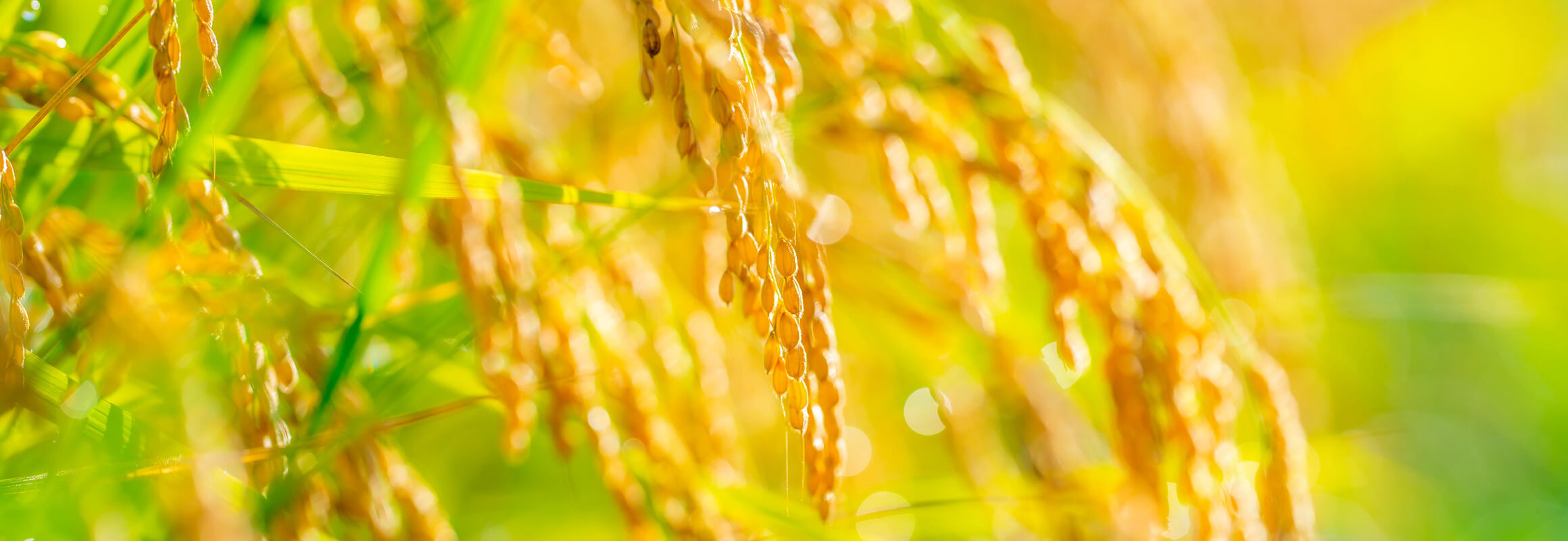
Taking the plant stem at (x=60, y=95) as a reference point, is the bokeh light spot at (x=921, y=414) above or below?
above

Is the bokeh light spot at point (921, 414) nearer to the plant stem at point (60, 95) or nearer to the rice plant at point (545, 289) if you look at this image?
the rice plant at point (545, 289)

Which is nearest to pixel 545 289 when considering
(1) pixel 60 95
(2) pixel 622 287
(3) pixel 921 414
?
(2) pixel 622 287

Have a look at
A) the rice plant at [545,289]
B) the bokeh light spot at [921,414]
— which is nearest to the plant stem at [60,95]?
the rice plant at [545,289]

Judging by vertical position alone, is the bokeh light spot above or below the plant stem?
above

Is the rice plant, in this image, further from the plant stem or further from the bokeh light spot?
the bokeh light spot

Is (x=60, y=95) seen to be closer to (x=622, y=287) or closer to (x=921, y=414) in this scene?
(x=622, y=287)

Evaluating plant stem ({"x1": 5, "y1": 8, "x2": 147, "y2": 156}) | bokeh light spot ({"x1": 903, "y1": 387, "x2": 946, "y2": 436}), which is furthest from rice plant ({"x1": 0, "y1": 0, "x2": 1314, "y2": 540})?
bokeh light spot ({"x1": 903, "y1": 387, "x2": 946, "y2": 436})

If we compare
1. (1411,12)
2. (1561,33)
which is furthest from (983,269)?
(1561,33)

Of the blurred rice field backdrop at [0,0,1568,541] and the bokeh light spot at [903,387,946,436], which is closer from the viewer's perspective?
the blurred rice field backdrop at [0,0,1568,541]

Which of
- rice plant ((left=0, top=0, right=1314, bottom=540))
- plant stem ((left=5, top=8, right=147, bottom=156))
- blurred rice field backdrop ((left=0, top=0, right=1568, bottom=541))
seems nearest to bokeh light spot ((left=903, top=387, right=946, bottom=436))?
blurred rice field backdrop ((left=0, top=0, right=1568, bottom=541))
